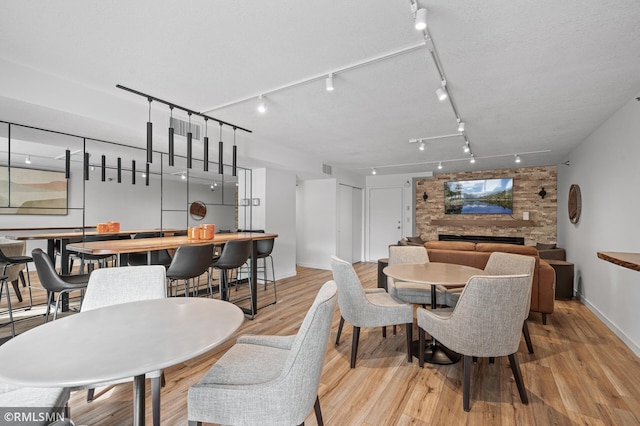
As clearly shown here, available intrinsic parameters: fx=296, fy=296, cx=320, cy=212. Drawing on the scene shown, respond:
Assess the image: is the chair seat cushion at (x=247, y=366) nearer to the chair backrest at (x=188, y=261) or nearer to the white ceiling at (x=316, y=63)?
the chair backrest at (x=188, y=261)

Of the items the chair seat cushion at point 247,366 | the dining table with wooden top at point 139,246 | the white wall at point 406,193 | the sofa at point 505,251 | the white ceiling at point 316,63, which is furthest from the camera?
the white wall at point 406,193

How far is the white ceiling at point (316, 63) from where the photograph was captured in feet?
5.85

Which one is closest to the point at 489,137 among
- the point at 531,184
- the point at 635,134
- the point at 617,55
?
the point at 635,134

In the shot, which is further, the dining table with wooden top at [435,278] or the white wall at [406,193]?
the white wall at [406,193]

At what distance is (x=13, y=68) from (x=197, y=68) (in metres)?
1.43

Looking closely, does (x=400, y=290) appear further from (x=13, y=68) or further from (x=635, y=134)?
(x=13, y=68)

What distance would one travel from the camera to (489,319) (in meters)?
1.94

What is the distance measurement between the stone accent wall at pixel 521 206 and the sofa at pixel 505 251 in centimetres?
355

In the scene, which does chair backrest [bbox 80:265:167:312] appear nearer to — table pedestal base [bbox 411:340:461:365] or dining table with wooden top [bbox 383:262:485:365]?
dining table with wooden top [bbox 383:262:485:365]

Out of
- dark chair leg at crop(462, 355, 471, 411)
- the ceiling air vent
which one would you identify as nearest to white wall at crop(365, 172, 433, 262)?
the ceiling air vent

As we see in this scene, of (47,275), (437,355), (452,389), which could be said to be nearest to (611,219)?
(437,355)

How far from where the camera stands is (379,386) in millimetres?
2240

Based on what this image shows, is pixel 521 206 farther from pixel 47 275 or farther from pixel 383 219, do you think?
pixel 47 275

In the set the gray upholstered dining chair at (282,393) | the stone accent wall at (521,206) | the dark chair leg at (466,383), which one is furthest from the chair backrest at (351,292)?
the stone accent wall at (521,206)
